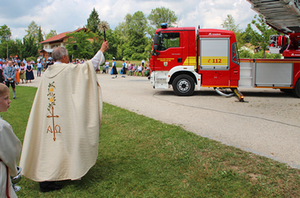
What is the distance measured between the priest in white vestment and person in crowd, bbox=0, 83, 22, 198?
1.42 meters

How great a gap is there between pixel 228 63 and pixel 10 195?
1144cm

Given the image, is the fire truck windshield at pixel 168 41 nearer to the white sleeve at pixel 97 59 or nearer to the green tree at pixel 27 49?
the white sleeve at pixel 97 59

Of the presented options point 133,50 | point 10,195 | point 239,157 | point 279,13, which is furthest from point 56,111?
point 133,50

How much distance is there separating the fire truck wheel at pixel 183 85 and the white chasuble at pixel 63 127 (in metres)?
9.29

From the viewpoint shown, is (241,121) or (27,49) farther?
(27,49)

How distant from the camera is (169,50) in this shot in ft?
40.9

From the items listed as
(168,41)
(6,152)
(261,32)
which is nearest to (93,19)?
(261,32)

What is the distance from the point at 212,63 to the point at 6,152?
11.3 m

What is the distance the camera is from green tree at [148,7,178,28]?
81.7 metres

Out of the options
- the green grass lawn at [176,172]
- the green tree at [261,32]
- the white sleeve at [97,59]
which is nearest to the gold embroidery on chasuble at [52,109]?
the white sleeve at [97,59]

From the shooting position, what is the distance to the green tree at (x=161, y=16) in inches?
3216

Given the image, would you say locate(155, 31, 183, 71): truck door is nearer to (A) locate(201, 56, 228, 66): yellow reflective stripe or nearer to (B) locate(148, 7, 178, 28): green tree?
(A) locate(201, 56, 228, 66): yellow reflective stripe

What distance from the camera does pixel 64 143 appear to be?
3521 millimetres

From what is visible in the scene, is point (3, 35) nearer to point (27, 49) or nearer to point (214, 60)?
point (27, 49)
